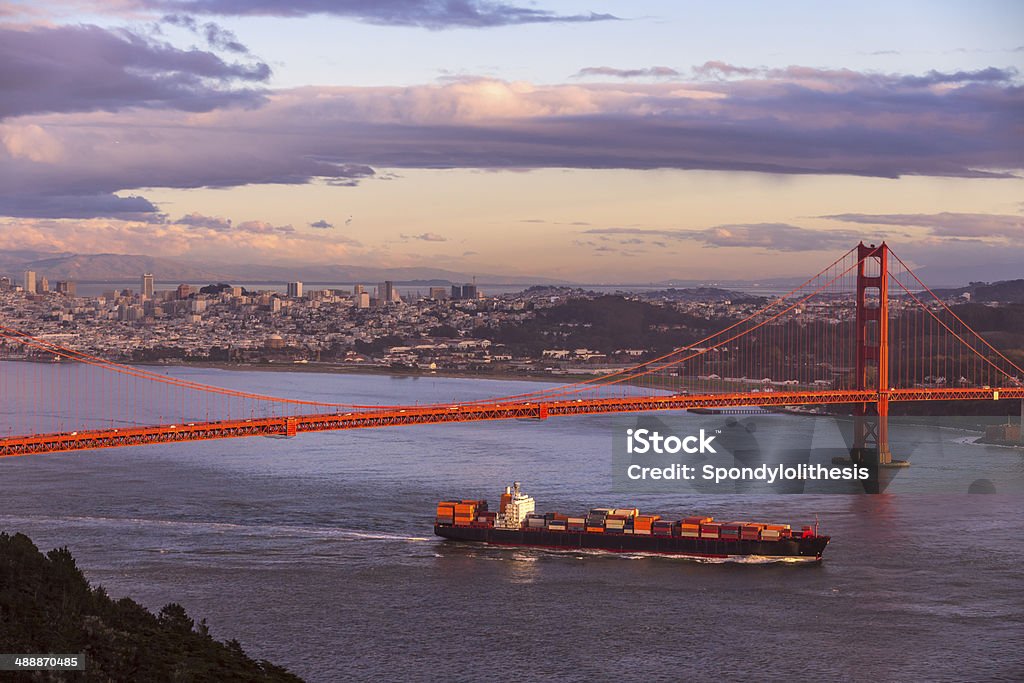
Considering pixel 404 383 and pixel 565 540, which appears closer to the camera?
pixel 565 540

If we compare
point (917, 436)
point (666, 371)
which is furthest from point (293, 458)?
point (666, 371)

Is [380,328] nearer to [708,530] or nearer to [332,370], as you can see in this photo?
[332,370]

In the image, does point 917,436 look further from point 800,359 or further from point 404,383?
point 404,383
